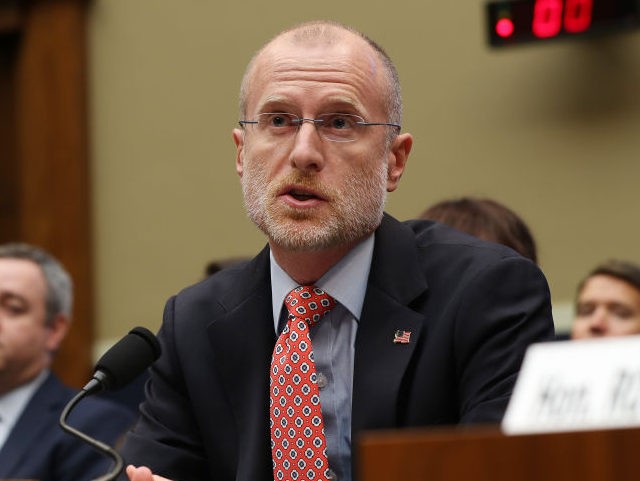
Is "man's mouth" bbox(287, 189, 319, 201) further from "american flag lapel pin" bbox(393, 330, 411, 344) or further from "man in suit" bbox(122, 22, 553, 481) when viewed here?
"american flag lapel pin" bbox(393, 330, 411, 344)

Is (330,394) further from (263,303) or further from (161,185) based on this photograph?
(161,185)

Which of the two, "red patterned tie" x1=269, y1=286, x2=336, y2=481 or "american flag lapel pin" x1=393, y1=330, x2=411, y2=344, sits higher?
"american flag lapel pin" x1=393, y1=330, x2=411, y2=344

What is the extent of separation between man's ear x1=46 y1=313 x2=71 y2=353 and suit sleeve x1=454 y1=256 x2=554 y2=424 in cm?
228

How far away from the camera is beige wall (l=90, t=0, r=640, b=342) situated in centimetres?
421

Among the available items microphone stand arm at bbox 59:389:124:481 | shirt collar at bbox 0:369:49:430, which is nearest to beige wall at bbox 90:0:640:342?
shirt collar at bbox 0:369:49:430

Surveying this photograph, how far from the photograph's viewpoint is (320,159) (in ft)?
7.23

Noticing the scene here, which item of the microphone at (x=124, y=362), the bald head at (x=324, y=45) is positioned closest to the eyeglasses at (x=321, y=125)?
the bald head at (x=324, y=45)

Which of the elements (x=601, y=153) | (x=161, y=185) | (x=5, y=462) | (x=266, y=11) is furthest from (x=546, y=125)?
(x=5, y=462)

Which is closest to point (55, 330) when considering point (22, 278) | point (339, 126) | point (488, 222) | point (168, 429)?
point (22, 278)

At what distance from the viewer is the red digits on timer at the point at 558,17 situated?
4070mm

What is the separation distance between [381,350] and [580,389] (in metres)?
0.89

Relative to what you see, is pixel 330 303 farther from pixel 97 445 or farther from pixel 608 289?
pixel 608 289

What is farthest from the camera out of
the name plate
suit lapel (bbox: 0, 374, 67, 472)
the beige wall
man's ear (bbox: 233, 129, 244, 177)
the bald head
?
the beige wall

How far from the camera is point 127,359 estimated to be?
200 cm
